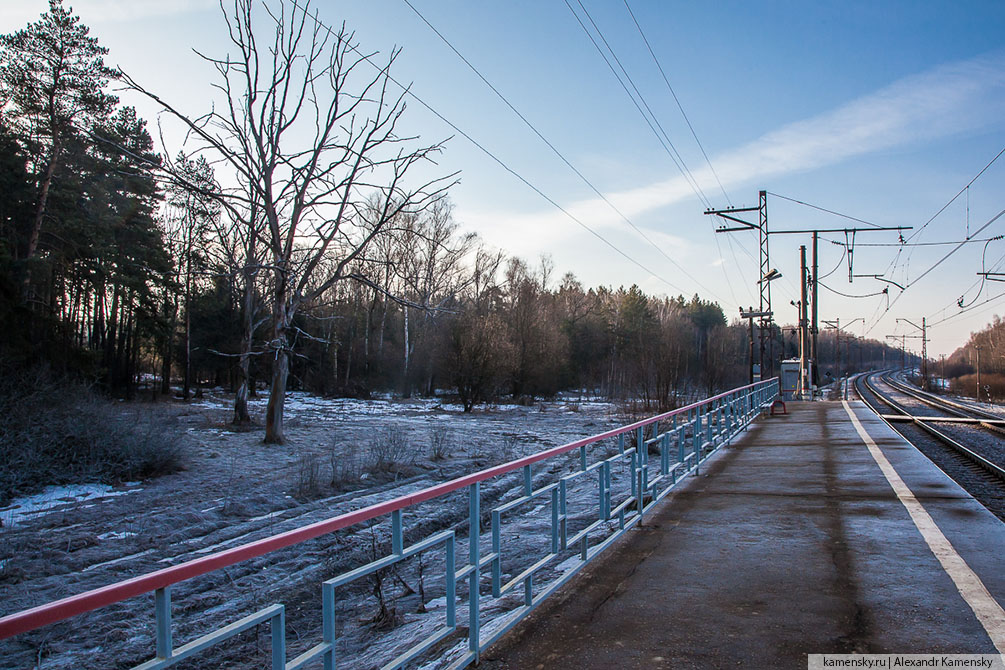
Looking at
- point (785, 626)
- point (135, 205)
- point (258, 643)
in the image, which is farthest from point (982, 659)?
point (135, 205)

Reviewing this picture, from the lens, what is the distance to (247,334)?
22047 millimetres

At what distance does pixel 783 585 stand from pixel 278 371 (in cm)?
1553

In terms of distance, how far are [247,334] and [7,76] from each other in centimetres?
1472

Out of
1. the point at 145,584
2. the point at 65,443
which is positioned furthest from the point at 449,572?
the point at 65,443

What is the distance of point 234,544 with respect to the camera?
8.91 meters

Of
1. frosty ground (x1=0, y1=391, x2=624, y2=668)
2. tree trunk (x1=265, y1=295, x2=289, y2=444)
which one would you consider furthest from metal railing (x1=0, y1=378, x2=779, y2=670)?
tree trunk (x1=265, y1=295, x2=289, y2=444)

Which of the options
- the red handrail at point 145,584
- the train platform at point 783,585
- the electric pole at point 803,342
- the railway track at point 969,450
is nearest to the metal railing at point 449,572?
the red handrail at point 145,584

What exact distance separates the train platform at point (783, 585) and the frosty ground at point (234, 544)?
44.7 inches

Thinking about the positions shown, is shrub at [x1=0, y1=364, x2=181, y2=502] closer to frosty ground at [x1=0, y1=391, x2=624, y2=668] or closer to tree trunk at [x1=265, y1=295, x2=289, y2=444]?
frosty ground at [x1=0, y1=391, x2=624, y2=668]

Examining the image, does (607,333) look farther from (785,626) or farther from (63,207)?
(785,626)

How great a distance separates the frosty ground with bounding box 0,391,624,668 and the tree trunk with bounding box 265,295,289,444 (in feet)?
2.21

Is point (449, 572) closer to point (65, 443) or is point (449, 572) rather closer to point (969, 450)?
point (65, 443)

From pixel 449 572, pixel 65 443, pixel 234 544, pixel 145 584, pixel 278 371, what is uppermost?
pixel 278 371

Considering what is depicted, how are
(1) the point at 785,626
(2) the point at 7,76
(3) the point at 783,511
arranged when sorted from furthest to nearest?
(2) the point at 7,76, (3) the point at 783,511, (1) the point at 785,626
